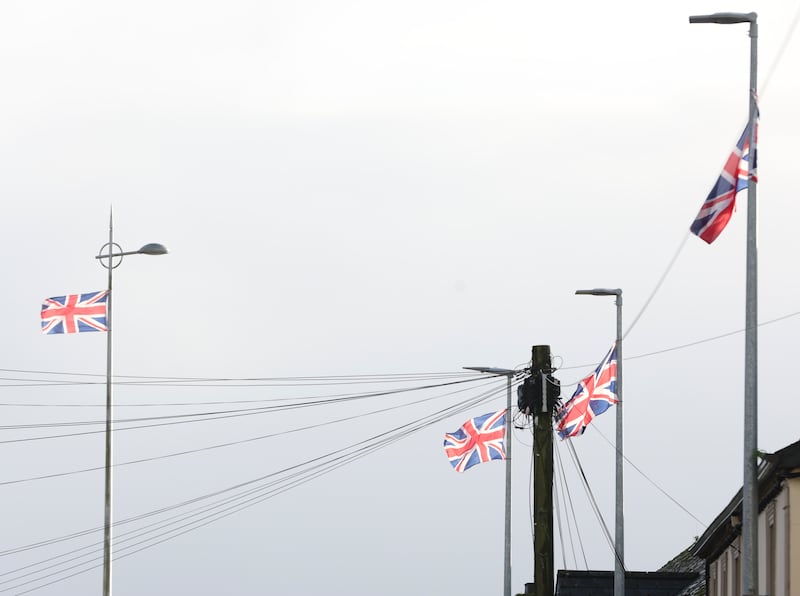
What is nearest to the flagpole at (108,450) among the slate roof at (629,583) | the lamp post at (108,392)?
the lamp post at (108,392)

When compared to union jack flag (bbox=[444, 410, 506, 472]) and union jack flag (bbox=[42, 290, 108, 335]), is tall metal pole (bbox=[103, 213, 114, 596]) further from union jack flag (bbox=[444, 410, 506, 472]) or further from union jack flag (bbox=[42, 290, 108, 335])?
union jack flag (bbox=[444, 410, 506, 472])

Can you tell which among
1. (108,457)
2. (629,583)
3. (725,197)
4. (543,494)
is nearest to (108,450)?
(108,457)

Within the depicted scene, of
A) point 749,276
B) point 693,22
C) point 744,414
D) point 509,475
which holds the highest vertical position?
Result: point 693,22

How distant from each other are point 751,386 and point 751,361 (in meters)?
0.35

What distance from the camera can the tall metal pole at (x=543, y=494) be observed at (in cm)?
2925

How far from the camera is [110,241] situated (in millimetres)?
35562

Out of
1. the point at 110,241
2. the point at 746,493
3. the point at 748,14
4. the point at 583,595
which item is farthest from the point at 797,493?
the point at 583,595

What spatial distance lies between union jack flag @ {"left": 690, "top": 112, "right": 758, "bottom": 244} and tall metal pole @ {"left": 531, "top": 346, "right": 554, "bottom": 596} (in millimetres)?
7476

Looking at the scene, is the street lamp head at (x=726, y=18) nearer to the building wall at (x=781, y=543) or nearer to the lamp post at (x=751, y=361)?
the lamp post at (x=751, y=361)

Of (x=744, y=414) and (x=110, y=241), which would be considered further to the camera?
(x=110, y=241)

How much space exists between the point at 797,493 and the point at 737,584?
489 inches

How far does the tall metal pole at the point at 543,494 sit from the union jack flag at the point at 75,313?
10.6 meters

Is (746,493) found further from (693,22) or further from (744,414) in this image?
(693,22)

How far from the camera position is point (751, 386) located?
878 inches
